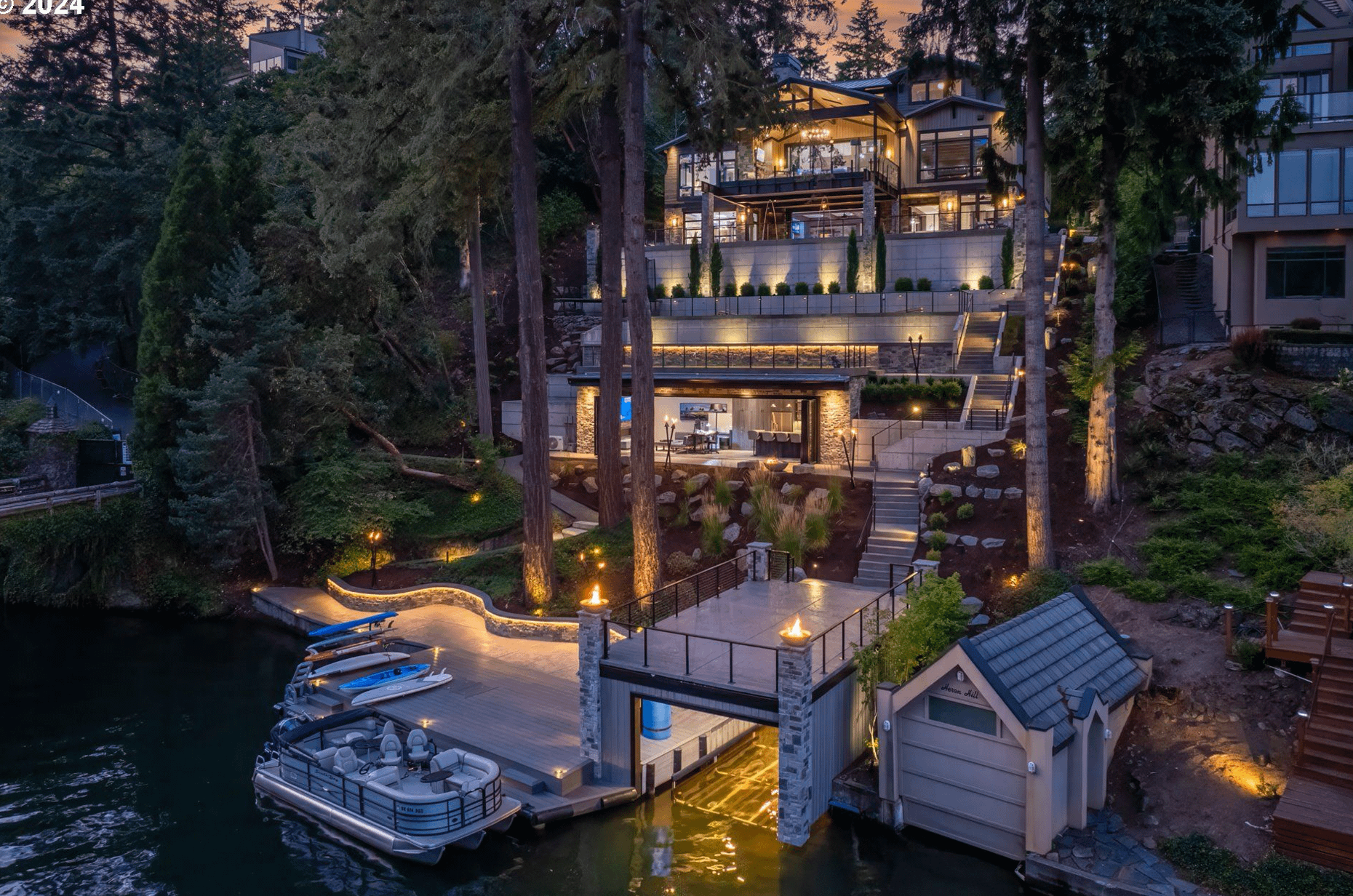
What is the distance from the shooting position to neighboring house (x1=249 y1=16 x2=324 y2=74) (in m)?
72.9

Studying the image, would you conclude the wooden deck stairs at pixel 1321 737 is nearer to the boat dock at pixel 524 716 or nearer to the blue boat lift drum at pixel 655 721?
the boat dock at pixel 524 716

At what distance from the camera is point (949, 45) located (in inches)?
739

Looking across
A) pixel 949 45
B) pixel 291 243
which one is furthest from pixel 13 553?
pixel 949 45

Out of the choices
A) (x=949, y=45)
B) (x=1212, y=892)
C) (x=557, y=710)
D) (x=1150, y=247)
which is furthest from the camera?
(x=1150, y=247)

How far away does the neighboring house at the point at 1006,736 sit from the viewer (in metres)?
11.9

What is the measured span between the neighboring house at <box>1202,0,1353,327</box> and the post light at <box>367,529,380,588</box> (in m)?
25.2

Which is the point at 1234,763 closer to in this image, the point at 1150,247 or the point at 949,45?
the point at 949,45

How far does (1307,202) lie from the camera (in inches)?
1014

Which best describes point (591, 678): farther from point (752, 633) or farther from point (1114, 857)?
point (1114, 857)

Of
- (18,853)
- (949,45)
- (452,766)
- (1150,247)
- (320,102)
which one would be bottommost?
(18,853)

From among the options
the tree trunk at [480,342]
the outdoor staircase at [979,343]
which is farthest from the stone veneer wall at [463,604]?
the outdoor staircase at [979,343]

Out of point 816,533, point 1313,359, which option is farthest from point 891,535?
point 1313,359

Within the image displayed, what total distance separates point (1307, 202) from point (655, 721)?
76.6 ft

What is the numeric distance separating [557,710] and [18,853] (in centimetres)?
804
